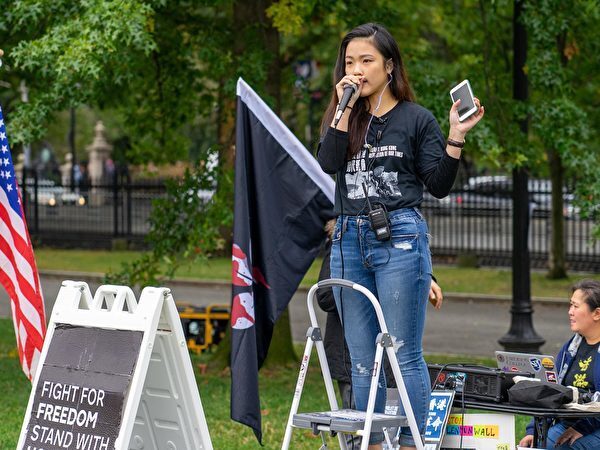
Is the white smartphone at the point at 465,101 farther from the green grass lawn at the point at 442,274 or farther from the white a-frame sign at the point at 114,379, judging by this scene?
the green grass lawn at the point at 442,274

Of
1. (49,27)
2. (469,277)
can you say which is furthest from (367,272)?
(469,277)

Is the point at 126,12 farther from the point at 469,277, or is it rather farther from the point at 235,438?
the point at 469,277

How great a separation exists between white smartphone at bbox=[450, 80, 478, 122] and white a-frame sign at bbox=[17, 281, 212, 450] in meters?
1.49

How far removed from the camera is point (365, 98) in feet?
17.0

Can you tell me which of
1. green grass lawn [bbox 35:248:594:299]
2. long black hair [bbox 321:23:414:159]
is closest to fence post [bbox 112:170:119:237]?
green grass lawn [bbox 35:248:594:299]

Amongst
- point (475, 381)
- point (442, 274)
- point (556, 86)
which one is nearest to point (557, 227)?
point (442, 274)

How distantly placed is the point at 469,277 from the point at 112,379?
17198 millimetres

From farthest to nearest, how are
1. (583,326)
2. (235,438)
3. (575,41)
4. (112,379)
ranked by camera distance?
(575,41), (235,438), (583,326), (112,379)

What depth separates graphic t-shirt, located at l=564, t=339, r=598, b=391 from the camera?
5699 mm

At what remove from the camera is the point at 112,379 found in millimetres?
5016

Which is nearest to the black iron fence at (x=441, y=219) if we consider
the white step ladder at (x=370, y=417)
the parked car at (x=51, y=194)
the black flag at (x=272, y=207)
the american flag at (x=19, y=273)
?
the parked car at (x=51, y=194)

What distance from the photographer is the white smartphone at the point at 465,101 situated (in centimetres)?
475

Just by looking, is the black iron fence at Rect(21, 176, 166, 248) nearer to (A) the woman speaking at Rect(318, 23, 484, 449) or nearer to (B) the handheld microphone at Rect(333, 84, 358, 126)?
(A) the woman speaking at Rect(318, 23, 484, 449)

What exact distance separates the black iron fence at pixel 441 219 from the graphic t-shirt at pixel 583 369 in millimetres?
13063
